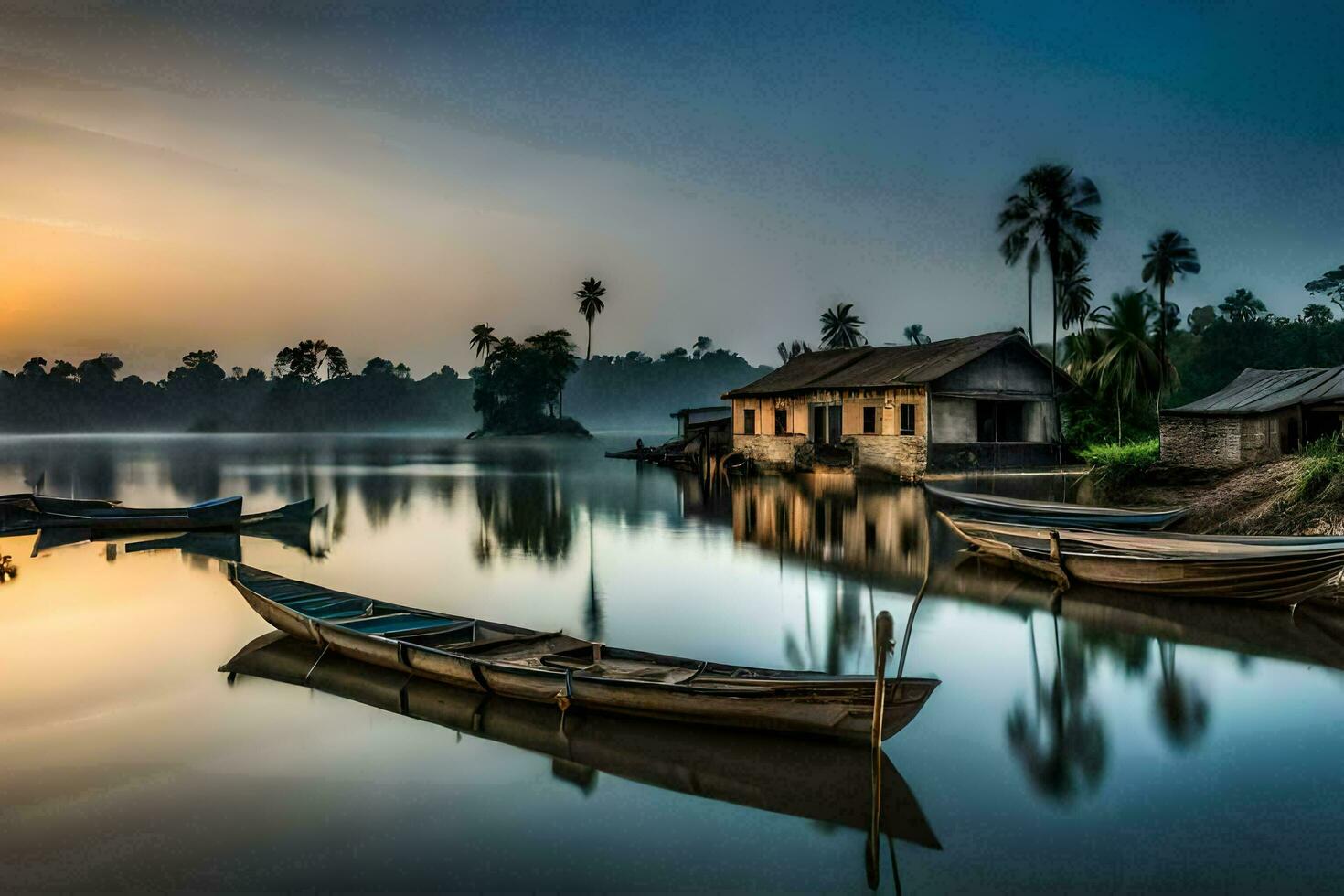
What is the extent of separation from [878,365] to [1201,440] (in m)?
13.1

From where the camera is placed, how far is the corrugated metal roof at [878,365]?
1189 inches

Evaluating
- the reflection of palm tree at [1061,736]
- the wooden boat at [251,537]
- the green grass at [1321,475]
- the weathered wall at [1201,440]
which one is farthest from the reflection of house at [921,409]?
the reflection of palm tree at [1061,736]

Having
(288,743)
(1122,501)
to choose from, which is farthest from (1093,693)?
(1122,501)

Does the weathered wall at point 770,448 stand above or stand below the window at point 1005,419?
below

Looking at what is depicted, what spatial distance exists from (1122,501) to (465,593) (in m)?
16.1

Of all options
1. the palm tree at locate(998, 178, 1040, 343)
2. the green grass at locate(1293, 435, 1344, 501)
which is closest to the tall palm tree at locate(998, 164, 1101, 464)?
the palm tree at locate(998, 178, 1040, 343)

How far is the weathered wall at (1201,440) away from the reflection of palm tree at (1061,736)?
48.1ft

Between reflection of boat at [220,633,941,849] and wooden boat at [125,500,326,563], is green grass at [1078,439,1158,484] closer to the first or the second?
reflection of boat at [220,633,941,849]

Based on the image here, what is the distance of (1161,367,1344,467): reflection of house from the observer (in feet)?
64.2

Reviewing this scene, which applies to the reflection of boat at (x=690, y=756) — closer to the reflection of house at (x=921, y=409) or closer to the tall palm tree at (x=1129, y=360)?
the reflection of house at (x=921, y=409)

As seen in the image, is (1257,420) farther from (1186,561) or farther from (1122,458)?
(1186,561)

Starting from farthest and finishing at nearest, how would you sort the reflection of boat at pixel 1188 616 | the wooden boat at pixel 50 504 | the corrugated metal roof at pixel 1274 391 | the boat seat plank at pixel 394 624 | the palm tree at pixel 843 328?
1. the palm tree at pixel 843 328
2. the wooden boat at pixel 50 504
3. the corrugated metal roof at pixel 1274 391
4. the reflection of boat at pixel 1188 616
5. the boat seat plank at pixel 394 624

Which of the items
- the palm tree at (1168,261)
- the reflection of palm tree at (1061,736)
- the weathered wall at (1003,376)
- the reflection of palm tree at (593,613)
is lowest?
the reflection of palm tree at (1061,736)

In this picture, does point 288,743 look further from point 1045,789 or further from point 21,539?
point 21,539
